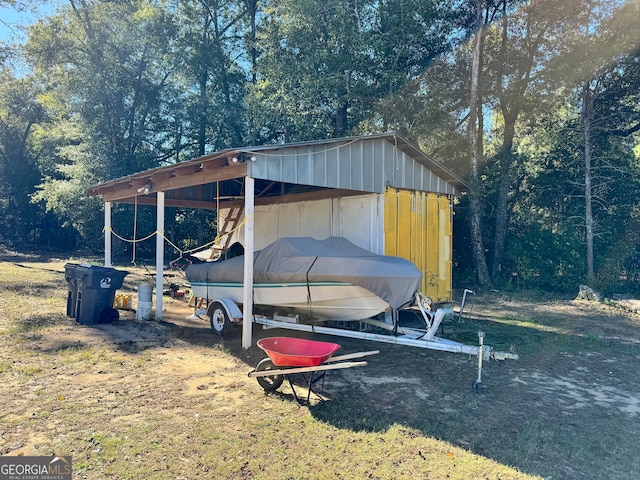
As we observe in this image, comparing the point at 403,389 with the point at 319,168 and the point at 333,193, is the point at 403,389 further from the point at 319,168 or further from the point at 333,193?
the point at 333,193

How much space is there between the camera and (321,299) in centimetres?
713

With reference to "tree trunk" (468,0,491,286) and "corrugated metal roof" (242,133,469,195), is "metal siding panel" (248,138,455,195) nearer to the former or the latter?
"corrugated metal roof" (242,133,469,195)

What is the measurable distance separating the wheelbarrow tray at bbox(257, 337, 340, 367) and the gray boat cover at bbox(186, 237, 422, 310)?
1460 mm

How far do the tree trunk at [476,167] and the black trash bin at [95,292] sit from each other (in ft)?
41.8

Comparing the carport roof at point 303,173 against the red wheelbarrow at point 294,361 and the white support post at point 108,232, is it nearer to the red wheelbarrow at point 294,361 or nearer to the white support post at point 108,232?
the white support post at point 108,232

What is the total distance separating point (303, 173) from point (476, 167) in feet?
36.3

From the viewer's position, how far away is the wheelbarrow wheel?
521 cm

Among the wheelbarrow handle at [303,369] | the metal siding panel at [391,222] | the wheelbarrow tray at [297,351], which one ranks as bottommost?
the wheelbarrow handle at [303,369]

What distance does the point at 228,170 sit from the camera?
24.7 ft

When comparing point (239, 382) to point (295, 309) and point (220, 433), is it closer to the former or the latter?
point (220, 433)

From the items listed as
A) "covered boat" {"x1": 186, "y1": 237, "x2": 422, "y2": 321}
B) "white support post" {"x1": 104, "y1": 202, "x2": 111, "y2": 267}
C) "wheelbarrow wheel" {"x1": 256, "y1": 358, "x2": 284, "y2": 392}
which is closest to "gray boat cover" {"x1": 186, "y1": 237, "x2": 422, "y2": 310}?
"covered boat" {"x1": 186, "y1": 237, "x2": 422, "y2": 321}

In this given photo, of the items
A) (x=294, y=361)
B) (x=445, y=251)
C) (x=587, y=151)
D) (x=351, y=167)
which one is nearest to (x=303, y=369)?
(x=294, y=361)

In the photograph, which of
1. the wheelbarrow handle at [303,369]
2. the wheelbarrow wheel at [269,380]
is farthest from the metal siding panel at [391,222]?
the wheelbarrow handle at [303,369]

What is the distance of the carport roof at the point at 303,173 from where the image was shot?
7.34 metres
